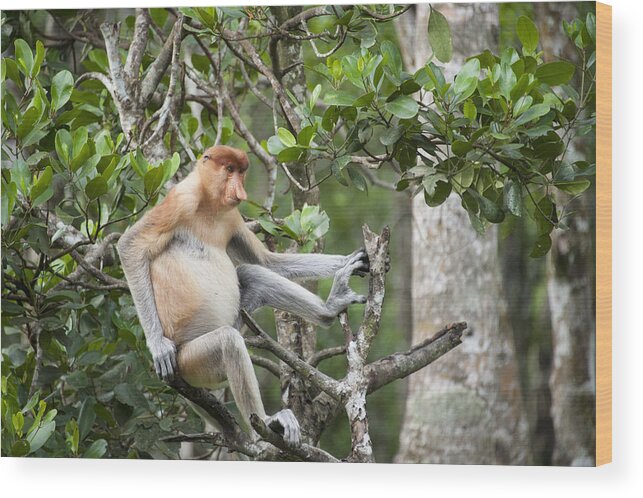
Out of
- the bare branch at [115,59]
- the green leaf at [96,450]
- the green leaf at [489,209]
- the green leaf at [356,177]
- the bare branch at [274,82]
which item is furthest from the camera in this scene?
the bare branch at [115,59]

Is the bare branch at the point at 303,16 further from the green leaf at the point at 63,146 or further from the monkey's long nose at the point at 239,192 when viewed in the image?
the green leaf at the point at 63,146

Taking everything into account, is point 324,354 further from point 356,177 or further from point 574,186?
point 574,186

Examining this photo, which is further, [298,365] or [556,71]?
[298,365]

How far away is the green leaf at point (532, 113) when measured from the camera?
3.64 m

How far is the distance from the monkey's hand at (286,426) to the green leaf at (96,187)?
3.61ft

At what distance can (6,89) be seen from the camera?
166 inches

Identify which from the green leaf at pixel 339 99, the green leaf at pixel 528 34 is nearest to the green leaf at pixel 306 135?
the green leaf at pixel 339 99

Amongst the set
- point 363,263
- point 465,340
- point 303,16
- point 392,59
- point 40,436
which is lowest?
point 40,436

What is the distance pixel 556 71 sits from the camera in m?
3.74

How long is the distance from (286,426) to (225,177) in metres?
1.02

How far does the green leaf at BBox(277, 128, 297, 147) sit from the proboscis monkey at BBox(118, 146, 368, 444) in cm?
19

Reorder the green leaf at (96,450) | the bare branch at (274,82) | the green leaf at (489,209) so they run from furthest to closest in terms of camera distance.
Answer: the green leaf at (96,450) → the bare branch at (274,82) → the green leaf at (489,209)

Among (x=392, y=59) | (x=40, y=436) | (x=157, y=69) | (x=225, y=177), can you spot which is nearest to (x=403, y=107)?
(x=392, y=59)

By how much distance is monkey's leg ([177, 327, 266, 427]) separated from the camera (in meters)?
3.93
